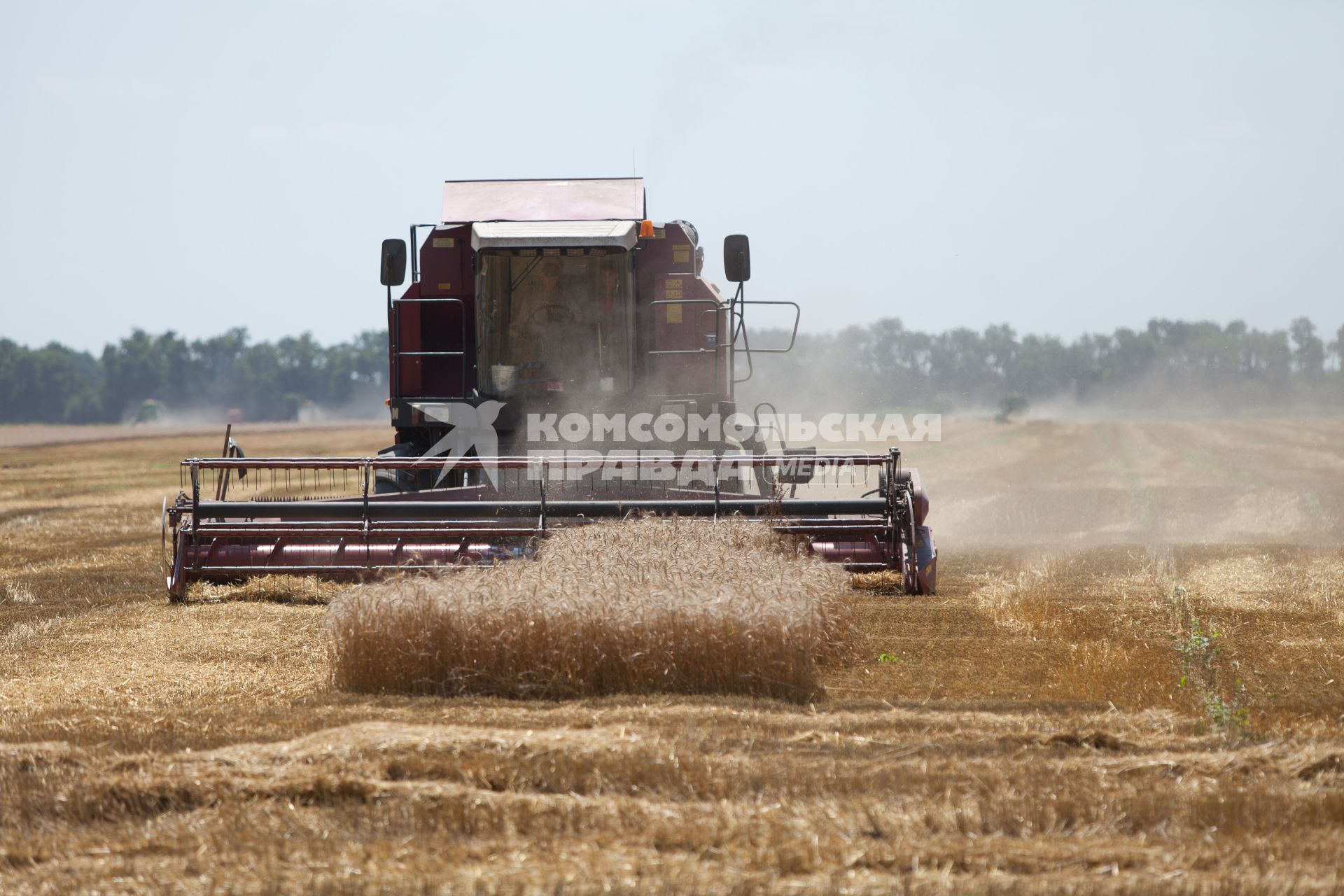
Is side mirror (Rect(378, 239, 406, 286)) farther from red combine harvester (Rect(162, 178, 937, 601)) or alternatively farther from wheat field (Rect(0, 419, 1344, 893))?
wheat field (Rect(0, 419, 1344, 893))

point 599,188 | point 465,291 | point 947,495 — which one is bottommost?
point 947,495

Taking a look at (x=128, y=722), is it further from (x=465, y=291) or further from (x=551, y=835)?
(x=465, y=291)

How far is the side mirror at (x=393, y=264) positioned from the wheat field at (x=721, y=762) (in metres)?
2.59

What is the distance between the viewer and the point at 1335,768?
13.3ft

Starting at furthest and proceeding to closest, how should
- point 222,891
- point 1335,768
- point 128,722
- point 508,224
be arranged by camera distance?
point 508,224 → point 128,722 → point 1335,768 → point 222,891

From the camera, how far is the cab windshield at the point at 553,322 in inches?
384

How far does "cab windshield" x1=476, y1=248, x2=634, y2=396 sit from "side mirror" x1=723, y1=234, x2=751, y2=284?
0.80 meters

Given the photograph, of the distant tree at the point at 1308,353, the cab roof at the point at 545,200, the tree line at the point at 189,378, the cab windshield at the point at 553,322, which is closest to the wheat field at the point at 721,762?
the cab windshield at the point at 553,322

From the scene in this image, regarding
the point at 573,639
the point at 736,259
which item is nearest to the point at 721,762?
the point at 573,639

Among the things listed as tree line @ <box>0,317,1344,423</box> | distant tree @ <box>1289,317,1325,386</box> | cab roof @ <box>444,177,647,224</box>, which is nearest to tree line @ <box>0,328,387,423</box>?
tree line @ <box>0,317,1344,423</box>

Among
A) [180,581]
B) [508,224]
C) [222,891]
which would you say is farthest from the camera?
[508,224]

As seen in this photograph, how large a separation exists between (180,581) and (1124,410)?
221 ft

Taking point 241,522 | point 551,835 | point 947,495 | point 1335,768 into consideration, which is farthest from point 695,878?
point 947,495

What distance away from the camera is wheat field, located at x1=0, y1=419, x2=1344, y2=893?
329cm
